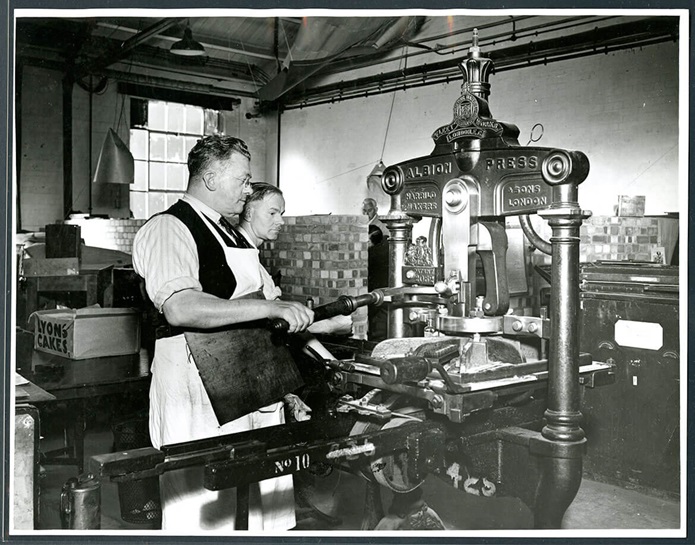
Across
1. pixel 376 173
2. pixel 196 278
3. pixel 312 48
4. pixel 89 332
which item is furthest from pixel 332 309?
pixel 376 173

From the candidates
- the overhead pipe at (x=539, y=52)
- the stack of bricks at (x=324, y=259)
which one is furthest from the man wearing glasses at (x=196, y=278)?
the overhead pipe at (x=539, y=52)

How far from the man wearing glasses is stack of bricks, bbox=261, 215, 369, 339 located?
276 cm

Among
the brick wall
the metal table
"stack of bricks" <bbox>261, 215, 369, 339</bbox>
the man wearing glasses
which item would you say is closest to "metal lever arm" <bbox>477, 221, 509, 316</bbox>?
the man wearing glasses

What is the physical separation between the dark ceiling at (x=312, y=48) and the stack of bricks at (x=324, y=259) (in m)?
1.81

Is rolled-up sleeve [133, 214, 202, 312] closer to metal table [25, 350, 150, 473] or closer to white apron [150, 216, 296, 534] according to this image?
white apron [150, 216, 296, 534]

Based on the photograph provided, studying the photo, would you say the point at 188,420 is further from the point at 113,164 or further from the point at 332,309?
the point at 113,164

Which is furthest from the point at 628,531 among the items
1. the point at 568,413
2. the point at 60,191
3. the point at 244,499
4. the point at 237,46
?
the point at 237,46

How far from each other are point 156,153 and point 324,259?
6.16 m

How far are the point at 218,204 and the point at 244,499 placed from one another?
0.92m

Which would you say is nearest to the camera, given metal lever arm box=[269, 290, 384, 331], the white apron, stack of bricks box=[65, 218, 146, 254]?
metal lever arm box=[269, 290, 384, 331]

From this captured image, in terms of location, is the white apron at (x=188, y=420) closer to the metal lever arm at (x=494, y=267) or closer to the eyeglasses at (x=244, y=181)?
the eyeglasses at (x=244, y=181)

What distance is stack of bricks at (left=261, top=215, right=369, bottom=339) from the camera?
510 cm

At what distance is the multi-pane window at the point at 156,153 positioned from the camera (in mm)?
10305

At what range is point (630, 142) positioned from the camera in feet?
21.4
